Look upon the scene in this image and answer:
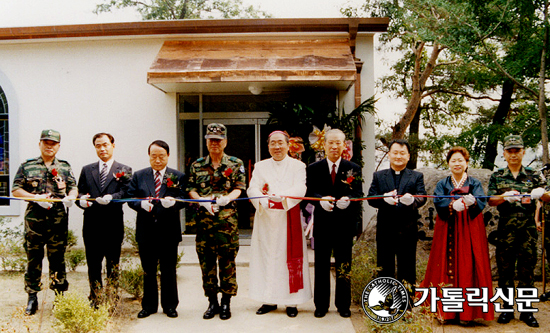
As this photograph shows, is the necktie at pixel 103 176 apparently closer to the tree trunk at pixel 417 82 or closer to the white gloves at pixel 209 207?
the white gloves at pixel 209 207

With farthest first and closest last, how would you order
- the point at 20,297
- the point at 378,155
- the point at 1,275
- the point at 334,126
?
the point at 378,155, the point at 334,126, the point at 1,275, the point at 20,297

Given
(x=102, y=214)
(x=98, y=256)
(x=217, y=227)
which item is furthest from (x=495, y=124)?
(x=98, y=256)

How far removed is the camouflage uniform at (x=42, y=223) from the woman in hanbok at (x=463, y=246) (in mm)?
4043

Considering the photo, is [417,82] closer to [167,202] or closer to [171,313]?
[167,202]

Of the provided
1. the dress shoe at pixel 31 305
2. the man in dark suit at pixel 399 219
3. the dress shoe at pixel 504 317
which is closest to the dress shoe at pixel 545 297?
the dress shoe at pixel 504 317

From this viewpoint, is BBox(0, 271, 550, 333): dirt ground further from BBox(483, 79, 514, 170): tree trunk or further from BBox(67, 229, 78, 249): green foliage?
BBox(483, 79, 514, 170): tree trunk

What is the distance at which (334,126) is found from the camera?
→ 8328mm

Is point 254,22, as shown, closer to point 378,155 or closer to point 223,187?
point 223,187

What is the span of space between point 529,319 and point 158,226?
396 cm

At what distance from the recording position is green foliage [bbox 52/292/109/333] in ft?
13.1

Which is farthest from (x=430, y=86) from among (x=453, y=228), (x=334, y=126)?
(x=453, y=228)

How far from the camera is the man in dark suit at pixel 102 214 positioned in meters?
4.86

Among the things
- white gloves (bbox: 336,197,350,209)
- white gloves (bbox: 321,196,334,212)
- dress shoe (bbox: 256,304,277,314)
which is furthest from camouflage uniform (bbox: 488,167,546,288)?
dress shoe (bbox: 256,304,277,314)

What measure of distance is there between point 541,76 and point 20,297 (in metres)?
7.79
